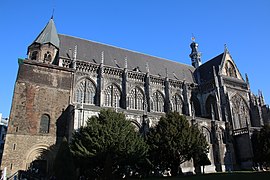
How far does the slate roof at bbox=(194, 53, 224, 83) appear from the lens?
38688mm

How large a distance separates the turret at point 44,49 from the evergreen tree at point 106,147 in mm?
11899

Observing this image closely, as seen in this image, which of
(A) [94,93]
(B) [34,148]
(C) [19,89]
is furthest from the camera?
(A) [94,93]

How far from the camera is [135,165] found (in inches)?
832

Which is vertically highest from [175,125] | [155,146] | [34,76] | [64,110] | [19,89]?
[34,76]

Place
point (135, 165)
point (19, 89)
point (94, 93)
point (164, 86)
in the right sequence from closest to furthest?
point (135, 165) → point (19, 89) → point (94, 93) → point (164, 86)

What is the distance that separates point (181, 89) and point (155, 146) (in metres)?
16.1

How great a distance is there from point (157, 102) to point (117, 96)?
625cm

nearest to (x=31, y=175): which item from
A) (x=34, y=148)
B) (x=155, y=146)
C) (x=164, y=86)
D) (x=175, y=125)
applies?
(x=34, y=148)

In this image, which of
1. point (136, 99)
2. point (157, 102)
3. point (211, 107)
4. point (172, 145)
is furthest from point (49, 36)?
point (211, 107)

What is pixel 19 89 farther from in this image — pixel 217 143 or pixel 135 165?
pixel 217 143

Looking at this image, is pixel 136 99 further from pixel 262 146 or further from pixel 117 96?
pixel 262 146

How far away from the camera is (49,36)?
1189 inches

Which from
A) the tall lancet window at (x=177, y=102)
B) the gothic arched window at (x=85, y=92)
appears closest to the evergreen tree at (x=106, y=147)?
the gothic arched window at (x=85, y=92)

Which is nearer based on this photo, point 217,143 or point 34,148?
point 34,148
